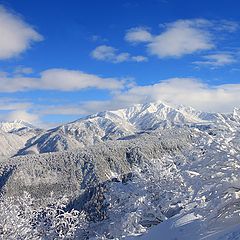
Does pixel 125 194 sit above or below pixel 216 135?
below

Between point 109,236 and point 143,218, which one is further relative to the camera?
point 109,236

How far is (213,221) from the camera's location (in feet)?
42.9

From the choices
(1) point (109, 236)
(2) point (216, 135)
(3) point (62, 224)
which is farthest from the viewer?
(3) point (62, 224)

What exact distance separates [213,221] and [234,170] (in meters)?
1.54

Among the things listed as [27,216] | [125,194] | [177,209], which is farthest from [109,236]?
[27,216]

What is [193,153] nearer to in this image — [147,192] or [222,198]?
[222,198]

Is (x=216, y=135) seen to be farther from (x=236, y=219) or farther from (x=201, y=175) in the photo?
(x=236, y=219)

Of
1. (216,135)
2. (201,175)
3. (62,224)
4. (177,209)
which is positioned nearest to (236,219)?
(201,175)

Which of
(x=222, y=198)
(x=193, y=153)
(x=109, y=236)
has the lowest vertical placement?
(x=109, y=236)

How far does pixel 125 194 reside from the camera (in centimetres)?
2261

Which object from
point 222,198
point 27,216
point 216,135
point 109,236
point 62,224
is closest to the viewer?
point 222,198

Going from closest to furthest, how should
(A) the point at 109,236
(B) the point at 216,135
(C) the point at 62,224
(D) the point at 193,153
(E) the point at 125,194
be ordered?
(B) the point at 216,135 → (D) the point at 193,153 → (A) the point at 109,236 → (E) the point at 125,194 → (C) the point at 62,224

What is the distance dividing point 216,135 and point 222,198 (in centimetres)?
192

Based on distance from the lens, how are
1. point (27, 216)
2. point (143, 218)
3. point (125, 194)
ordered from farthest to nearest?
point (27, 216), point (125, 194), point (143, 218)
